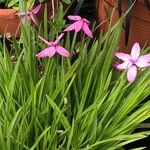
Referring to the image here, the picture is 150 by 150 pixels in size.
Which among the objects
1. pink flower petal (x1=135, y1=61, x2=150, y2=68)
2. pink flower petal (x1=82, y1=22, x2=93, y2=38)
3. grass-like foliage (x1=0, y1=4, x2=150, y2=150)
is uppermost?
pink flower petal (x1=82, y1=22, x2=93, y2=38)

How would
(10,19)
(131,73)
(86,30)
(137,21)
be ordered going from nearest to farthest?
1. (131,73)
2. (86,30)
3. (137,21)
4. (10,19)

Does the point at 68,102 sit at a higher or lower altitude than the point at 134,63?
lower

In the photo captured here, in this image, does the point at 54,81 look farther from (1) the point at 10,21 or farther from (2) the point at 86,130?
(1) the point at 10,21

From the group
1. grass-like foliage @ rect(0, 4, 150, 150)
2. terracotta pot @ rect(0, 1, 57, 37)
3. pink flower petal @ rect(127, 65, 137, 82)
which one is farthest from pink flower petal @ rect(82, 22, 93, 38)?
terracotta pot @ rect(0, 1, 57, 37)

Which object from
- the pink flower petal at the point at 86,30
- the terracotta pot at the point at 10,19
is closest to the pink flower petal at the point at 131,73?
the pink flower petal at the point at 86,30

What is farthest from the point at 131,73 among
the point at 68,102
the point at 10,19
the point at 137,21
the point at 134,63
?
the point at 10,19

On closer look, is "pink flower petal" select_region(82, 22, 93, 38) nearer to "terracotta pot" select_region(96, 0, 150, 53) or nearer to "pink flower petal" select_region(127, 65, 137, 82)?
"pink flower petal" select_region(127, 65, 137, 82)

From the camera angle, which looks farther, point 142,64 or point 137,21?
point 137,21

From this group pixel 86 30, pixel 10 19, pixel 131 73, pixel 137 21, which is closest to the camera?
pixel 131 73

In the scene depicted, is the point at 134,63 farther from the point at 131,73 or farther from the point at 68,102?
the point at 68,102
